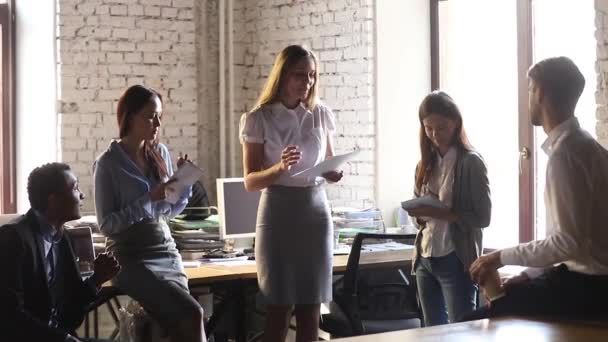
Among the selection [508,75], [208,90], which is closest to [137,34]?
[208,90]

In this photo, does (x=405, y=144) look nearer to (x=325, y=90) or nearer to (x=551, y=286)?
(x=325, y=90)

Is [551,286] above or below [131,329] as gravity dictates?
above

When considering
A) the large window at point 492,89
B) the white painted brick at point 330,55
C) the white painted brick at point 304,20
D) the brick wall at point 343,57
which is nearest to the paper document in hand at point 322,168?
A: the large window at point 492,89

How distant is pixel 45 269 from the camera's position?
3.20 m

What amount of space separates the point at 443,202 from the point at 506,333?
115 cm

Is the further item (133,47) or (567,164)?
(133,47)

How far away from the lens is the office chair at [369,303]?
173 inches

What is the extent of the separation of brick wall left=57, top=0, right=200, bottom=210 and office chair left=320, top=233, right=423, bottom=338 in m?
2.50

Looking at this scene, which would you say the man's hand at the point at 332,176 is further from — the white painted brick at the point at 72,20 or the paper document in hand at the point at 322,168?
the white painted brick at the point at 72,20

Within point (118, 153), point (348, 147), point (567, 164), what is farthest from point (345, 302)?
point (348, 147)

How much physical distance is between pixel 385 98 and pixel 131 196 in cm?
269

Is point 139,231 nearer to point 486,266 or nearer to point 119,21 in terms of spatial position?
point 486,266

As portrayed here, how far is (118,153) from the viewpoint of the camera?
155 inches

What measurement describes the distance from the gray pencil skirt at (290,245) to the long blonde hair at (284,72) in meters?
0.38
